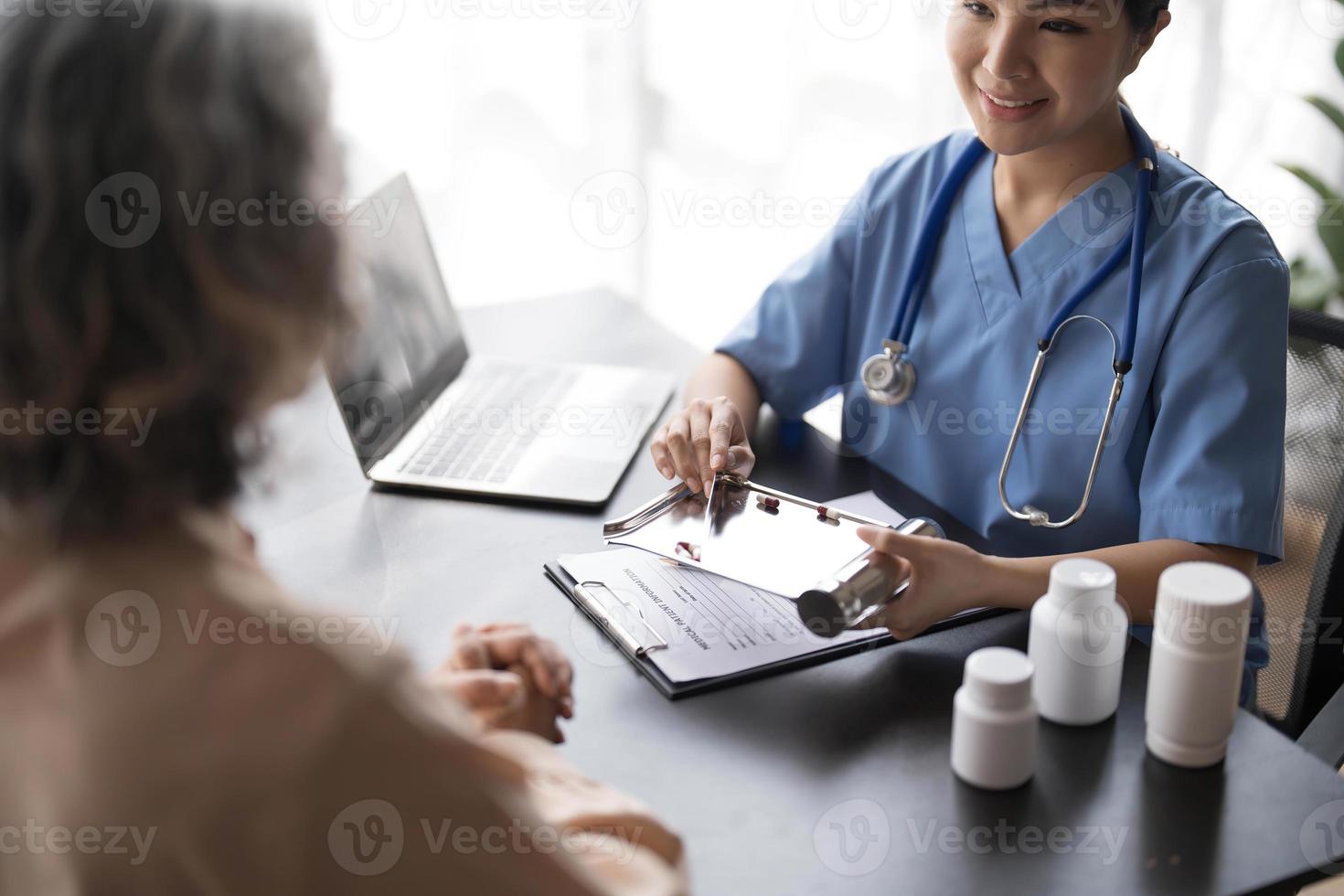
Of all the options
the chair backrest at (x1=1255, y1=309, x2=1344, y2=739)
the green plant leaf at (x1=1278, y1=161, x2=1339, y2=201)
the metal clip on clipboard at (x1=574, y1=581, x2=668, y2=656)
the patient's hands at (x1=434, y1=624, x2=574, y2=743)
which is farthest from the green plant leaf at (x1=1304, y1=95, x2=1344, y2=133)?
the patient's hands at (x1=434, y1=624, x2=574, y2=743)

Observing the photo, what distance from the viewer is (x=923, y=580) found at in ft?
3.85

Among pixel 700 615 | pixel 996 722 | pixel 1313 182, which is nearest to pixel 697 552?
pixel 700 615

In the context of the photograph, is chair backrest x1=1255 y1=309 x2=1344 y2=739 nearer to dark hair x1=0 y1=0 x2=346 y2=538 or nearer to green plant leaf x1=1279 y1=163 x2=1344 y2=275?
→ dark hair x1=0 y1=0 x2=346 y2=538

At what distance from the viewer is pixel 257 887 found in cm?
65

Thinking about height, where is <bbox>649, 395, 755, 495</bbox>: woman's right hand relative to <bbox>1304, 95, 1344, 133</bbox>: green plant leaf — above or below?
below

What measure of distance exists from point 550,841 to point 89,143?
1.50 ft

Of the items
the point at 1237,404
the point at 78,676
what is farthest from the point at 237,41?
the point at 1237,404

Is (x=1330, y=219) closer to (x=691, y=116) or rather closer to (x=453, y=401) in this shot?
(x=691, y=116)

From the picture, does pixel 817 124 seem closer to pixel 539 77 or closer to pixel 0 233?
pixel 539 77

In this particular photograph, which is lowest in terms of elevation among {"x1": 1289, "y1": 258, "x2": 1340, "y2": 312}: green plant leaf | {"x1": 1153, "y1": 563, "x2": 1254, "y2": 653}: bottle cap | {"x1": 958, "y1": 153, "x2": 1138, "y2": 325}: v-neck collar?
{"x1": 1289, "y1": 258, "x2": 1340, "y2": 312}: green plant leaf

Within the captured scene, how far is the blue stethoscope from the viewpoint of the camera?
A: 1375 mm

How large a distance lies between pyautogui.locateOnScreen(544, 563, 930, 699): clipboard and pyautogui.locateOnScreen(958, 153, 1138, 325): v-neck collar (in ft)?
1.54

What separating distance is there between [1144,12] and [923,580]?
2.35 ft

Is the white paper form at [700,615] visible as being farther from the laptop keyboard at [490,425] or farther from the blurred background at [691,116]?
the blurred background at [691,116]
